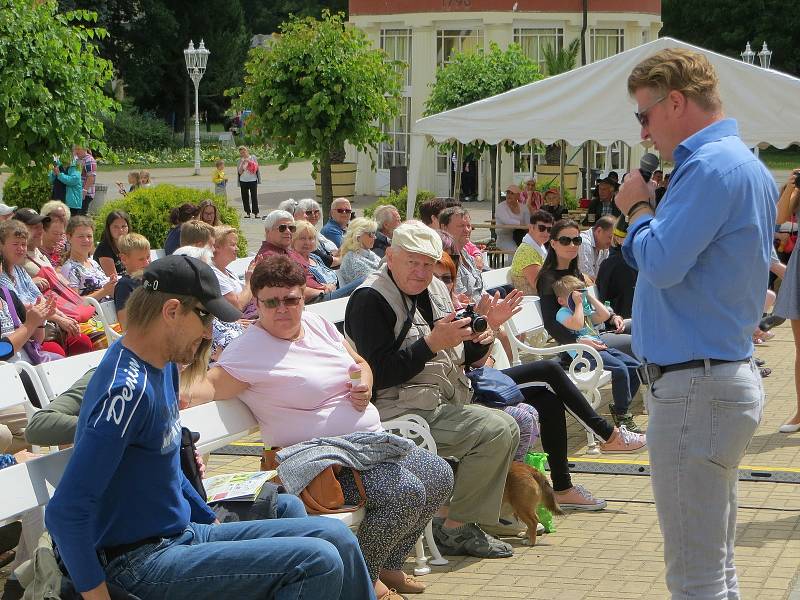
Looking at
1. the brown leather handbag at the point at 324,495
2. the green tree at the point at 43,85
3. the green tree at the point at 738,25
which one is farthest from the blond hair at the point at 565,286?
the green tree at the point at 738,25

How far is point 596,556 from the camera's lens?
5.75 meters

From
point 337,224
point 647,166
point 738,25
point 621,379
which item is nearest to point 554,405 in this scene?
point 621,379

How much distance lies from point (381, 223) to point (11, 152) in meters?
3.94

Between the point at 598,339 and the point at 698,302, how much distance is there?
527 centimetres

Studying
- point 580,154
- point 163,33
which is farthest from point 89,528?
point 163,33

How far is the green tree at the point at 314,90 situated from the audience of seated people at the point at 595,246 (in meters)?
7.40

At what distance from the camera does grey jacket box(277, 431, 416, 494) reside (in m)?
4.80

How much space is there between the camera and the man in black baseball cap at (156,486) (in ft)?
10.8

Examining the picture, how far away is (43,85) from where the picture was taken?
40.5 ft

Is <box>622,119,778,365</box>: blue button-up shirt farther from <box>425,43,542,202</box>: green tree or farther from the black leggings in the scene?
<box>425,43,542,202</box>: green tree

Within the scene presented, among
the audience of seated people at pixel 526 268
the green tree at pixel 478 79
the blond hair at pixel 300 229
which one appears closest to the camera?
the audience of seated people at pixel 526 268

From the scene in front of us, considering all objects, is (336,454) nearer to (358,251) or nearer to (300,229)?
(300,229)

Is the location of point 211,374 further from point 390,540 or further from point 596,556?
point 596,556

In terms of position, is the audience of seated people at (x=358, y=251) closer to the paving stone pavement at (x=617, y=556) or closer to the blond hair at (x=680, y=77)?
the paving stone pavement at (x=617, y=556)
